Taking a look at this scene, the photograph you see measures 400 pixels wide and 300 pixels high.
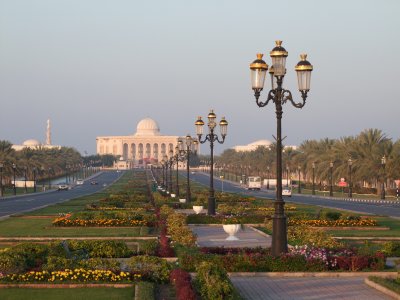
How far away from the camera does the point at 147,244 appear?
21.4 m

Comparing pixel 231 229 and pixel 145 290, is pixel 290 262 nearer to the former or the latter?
pixel 145 290

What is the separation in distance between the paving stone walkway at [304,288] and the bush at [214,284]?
3.75ft

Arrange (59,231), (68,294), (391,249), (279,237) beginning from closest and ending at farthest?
(68,294)
(279,237)
(391,249)
(59,231)

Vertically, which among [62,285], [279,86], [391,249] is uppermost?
[279,86]

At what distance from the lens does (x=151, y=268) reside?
1611cm

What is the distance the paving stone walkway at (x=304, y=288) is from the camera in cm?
1416

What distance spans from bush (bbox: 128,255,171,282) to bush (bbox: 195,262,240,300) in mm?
2221

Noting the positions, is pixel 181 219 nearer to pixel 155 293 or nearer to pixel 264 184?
pixel 155 293

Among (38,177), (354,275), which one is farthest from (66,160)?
(354,275)

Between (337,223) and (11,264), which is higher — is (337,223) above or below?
below

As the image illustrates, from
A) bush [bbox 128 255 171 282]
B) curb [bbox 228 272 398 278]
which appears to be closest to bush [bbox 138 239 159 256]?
bush [bbox 128 255 171 282]

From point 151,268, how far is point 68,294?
94.5 inches

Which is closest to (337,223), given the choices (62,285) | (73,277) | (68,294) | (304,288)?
(304,288)

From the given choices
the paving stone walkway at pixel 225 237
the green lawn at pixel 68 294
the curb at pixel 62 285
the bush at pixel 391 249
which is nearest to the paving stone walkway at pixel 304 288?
the green lawn at pixel 68 294
